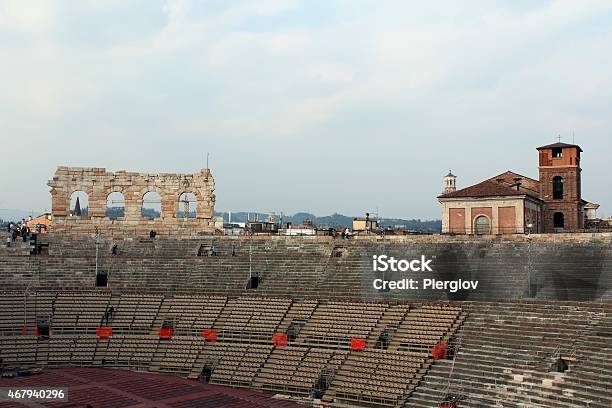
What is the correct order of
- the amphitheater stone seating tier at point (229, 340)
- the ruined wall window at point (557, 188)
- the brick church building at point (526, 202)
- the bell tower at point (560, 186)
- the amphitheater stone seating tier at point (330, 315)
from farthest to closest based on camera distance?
1. the ruined wall window at point (557, 188)
2. the bell tower at point (560, 186)
3. the brick church building at point (526, 202)
4. the amphitheater stone seating tier at point (229, 340)
5. the amphitheater stone seating tier at point (330, 315)

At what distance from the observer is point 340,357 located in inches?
1207

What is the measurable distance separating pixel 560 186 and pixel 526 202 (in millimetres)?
9093

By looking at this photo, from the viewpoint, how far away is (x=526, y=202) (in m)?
43.8

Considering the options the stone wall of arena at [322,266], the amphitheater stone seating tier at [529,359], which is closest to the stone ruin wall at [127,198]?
the stone wall of arena at [322,266]

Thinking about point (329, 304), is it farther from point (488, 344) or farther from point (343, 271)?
point (488, 344)

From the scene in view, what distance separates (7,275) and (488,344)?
30.3 m

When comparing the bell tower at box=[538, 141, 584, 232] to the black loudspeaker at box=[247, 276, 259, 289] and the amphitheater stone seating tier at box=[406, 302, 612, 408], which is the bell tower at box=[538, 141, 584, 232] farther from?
the black loudspeaker at box=[247, 276, 259, 289]

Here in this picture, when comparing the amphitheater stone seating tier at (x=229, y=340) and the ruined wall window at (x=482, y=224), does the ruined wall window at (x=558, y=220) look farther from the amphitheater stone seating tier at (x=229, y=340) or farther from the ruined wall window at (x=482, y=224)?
the amphitheater stone seating tier at (x=229, y=340)

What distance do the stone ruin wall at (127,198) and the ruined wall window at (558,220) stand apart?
93.0 feet

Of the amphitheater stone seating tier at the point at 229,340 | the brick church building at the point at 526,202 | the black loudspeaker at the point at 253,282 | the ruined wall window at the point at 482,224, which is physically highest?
the brick church building at the point at 526,202

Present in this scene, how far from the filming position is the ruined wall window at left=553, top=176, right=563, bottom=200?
50906mm

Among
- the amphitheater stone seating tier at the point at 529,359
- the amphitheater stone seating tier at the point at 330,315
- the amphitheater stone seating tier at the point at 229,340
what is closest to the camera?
the amphitheater stone seating tier at the point at 529,359

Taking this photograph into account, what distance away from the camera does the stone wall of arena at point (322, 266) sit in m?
31.6

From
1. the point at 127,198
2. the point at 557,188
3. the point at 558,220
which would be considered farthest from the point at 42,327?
the point at 557,188
